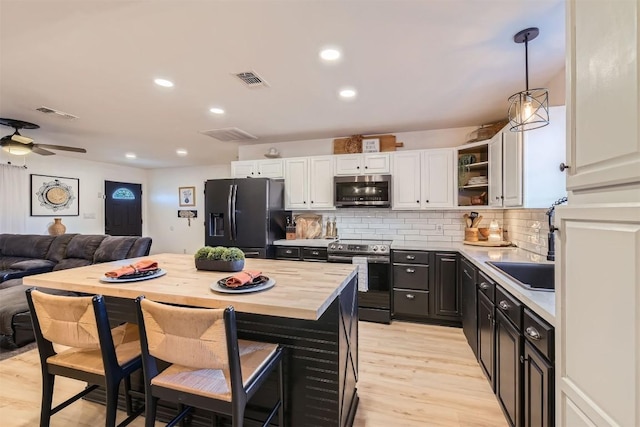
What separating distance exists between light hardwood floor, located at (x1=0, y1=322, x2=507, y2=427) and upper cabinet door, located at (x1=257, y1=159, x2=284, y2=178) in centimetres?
259

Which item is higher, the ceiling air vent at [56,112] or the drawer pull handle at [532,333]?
the ceiling air vent at [56,112]

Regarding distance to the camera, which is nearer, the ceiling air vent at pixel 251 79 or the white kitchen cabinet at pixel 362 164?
the ceiling air vent at pixel 251 79

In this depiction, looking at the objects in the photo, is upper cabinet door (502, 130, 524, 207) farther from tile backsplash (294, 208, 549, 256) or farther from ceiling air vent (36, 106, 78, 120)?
ceiling air vent (36, 106, 78, 120)

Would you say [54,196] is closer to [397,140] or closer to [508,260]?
[397,140]

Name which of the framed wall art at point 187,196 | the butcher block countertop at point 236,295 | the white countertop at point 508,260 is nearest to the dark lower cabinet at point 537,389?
the white countertop at point 508,260

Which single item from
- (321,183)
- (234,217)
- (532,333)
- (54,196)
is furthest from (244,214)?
(54,196)

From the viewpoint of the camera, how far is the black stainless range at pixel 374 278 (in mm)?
3588

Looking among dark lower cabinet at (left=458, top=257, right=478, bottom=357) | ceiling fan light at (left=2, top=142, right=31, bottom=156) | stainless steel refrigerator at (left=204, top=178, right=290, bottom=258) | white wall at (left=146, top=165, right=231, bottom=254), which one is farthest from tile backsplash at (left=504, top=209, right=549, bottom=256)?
white wall at (left=146, top=165, right=231, bottom=254)


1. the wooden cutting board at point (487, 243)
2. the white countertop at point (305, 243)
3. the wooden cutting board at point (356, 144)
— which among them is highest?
the wooden cutting board at point (356, 144)

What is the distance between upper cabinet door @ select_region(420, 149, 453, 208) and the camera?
3.73 metres

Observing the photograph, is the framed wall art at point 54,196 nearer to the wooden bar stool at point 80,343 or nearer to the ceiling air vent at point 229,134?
the ceiling air vent at point 229,134

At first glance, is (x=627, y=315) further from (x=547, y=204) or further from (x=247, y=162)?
(x=247, y=162)

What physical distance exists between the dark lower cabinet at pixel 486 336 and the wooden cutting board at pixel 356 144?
239 centimetres

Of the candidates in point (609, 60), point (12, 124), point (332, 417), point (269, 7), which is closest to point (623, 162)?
point (609, 60)
